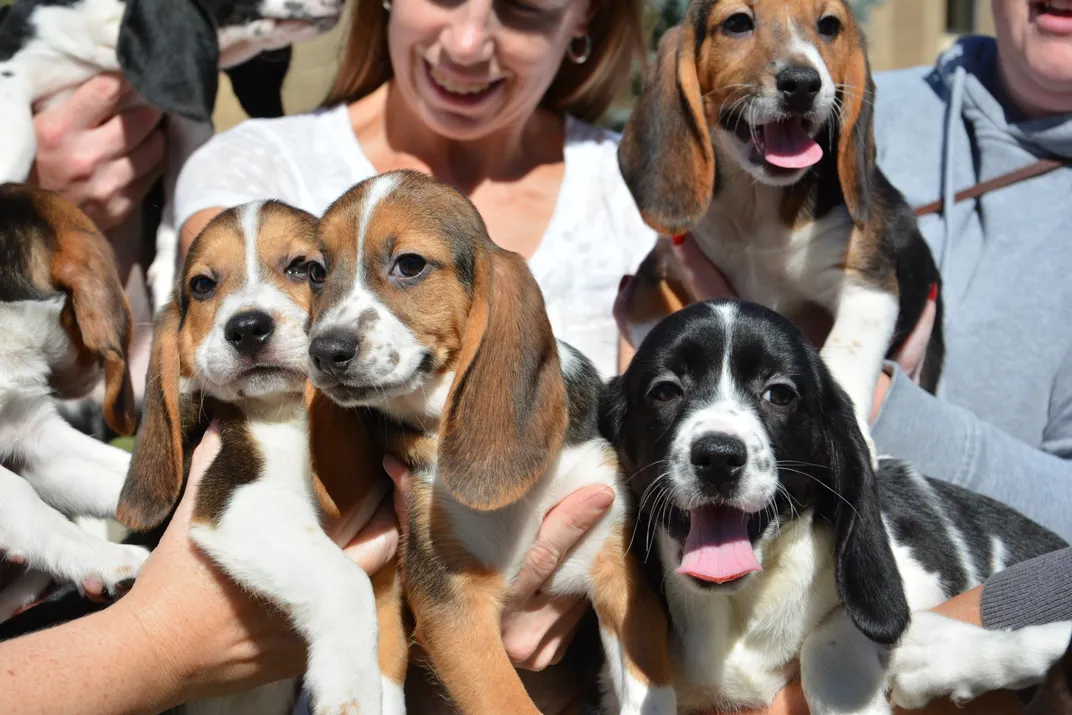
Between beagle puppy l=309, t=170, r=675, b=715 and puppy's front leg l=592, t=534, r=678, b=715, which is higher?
beagle puppy l=309, t=170, r=675, b=715

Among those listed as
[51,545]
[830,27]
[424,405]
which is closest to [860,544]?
[424,405]

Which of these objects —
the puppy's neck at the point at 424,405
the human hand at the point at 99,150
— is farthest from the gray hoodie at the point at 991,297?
the human hand at the point at 99,150

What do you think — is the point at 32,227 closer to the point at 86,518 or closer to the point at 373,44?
the point at 86,518

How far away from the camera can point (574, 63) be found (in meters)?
4.75

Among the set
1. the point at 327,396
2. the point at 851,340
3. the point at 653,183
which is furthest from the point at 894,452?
the point at 327,396

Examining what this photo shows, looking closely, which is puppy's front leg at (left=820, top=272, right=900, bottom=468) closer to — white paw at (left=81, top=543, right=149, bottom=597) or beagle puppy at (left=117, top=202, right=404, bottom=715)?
beagle puppy at (left=117, top=202, right=404, bottom=715)

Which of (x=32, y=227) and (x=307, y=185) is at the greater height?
(x=32, y=227)

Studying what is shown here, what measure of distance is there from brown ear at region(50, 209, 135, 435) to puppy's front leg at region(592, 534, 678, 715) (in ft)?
4.93

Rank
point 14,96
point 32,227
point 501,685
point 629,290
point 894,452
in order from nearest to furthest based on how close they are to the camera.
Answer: point 501,685
point 32,227
point 894,452
point 629,290
point 14,96

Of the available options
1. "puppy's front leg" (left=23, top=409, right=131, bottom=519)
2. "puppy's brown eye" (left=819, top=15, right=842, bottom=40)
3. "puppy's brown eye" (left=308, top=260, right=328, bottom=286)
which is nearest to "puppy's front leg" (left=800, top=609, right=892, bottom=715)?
"puppy's brown eye" (left=308, top=260, right=328, bottom=286)

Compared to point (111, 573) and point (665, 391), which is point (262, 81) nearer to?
point (111, 573)

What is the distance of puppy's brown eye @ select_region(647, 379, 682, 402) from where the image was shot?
9.15ft

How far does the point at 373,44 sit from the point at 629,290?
1.63 metres

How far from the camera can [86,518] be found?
3.49 metres
